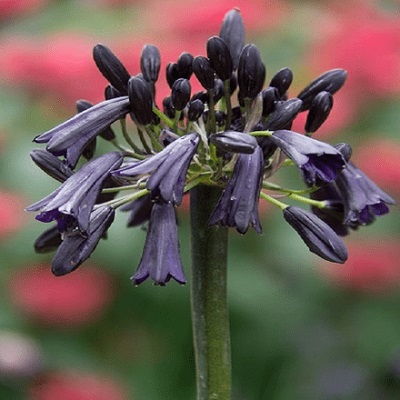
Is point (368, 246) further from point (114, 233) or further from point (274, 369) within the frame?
point (114, 233)

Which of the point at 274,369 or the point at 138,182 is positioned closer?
the point at 138,182

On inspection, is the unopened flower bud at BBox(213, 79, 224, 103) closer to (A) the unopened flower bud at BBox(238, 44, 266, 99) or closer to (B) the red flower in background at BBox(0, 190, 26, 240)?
(A) the unopened flower bud at BBox(238, 44, 266, 99)

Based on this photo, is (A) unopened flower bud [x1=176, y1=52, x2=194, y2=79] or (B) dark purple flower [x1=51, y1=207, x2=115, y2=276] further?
(A) unopened flower bud [x1=176, y1=52, x2=194, y2=79]

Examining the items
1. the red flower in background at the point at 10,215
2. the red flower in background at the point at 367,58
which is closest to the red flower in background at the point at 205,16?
the red flower in background at the point at 367,58

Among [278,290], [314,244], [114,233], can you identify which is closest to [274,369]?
[278,290]

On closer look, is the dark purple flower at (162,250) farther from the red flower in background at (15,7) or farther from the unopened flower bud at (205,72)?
the red flower in background at (15,7)

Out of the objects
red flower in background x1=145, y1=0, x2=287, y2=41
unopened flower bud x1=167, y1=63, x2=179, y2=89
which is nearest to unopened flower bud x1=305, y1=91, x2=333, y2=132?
unopened flower bud x1=167, y1=63, x2=179, y2=89

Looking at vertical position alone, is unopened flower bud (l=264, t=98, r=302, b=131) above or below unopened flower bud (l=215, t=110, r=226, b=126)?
above
